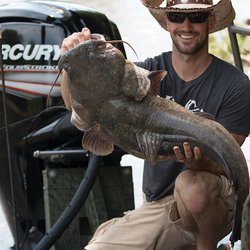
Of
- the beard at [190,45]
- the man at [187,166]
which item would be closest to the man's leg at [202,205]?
the man at [187,166]

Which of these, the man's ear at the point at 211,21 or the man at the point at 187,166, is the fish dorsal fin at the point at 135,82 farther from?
the man's ear at the point at 211,21

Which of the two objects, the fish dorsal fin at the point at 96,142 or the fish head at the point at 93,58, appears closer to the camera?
the fish head at the point at 93,58

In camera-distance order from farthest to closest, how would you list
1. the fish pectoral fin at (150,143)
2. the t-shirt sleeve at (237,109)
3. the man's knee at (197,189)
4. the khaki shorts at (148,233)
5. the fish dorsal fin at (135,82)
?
1. the khaki shorts at (148,233)
2. the t-shirt sleeve at (237,109)
3. the man's knee at (197,189)
4. the fish pectoral fin at (150,143)
5. the fish dorsal fin at (135,82)

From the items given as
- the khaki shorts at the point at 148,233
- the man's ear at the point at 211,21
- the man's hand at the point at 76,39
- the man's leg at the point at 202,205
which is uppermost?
the man's hand at the point at 76,39

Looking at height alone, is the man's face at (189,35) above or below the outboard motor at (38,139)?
above

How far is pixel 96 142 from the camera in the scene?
3.47 meters

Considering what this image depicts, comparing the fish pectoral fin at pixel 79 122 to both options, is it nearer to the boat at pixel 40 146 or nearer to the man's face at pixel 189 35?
the man's face at pixel 189 35

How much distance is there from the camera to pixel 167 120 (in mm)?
3316

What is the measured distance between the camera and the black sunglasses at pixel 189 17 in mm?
3838

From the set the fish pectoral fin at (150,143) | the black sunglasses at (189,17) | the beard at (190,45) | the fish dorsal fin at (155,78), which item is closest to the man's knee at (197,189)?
the fish pectoral fin at (150,143)

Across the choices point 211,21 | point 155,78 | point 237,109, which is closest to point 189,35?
point 211,21

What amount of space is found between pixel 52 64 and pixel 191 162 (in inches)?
55.2

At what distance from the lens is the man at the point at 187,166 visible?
3623 millimetres

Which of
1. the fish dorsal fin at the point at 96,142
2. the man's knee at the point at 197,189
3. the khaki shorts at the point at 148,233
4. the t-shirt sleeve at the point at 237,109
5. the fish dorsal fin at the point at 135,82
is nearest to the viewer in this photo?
the fish dorsal fin at the point at 135,82
